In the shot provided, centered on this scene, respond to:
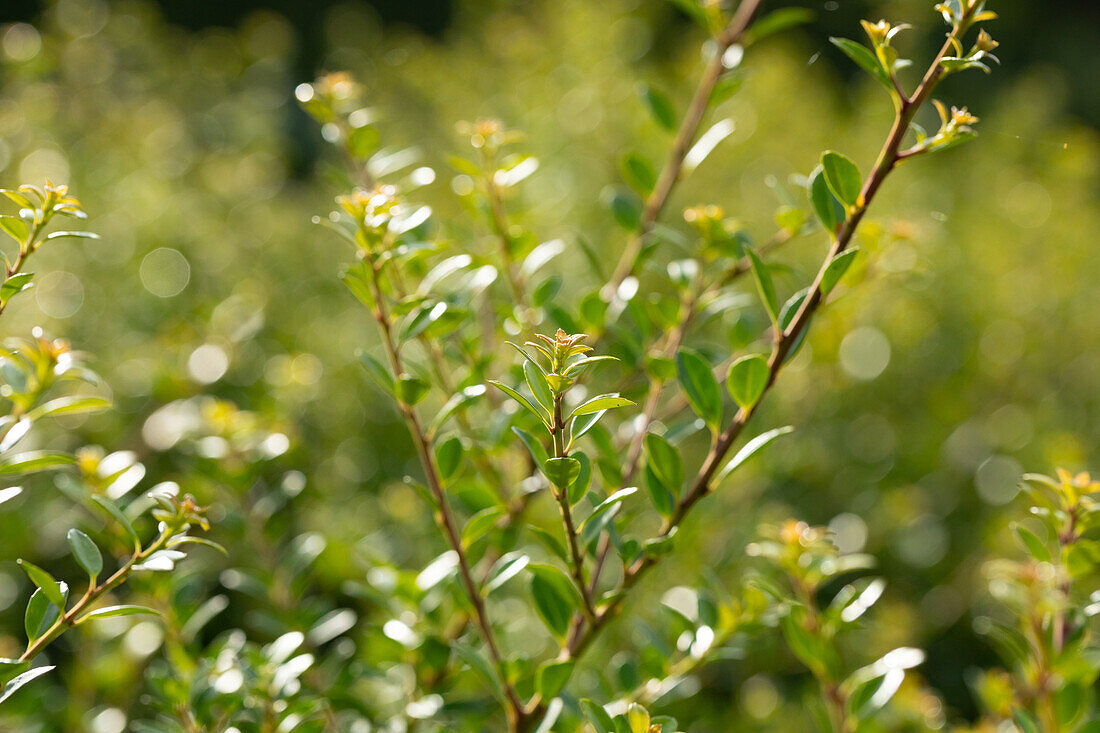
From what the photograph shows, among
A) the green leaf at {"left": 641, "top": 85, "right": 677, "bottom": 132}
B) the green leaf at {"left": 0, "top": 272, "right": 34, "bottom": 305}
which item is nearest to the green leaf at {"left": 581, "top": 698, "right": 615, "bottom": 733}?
the green leaf at {"left": 0, "top": 272, "right": 34, "bottom": 305}

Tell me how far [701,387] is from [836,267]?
0.12m

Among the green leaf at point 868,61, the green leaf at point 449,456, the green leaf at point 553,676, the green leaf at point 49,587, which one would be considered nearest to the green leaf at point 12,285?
the green leaf at point 49,587

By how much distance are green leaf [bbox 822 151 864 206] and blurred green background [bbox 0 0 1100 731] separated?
353mm

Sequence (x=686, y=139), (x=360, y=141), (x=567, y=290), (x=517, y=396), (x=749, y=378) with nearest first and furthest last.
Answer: (x=517, y=396), (x=749, y=378), (x=360, y=141), (x=686, y=139), (x=567, y=290)

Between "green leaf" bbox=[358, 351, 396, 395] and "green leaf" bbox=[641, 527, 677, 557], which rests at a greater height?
"green leaf" bbox=[358, 351, 396, 395]

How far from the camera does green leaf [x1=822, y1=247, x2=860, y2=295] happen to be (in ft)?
1.61

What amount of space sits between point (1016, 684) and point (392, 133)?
1785 millimetres

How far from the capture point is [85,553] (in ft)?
1.64

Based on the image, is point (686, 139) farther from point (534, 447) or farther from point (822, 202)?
point (534, 447)

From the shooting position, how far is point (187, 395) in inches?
48.7

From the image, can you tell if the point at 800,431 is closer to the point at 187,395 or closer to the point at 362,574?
the point at 362,574

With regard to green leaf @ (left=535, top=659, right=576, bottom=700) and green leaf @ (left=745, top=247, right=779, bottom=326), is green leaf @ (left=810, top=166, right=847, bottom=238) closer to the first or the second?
green leaf @ (left=745, top=247, right=779, bottom=326)

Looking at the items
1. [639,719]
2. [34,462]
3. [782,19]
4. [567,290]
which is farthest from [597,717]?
[567,290]

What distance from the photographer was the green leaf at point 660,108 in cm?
80
